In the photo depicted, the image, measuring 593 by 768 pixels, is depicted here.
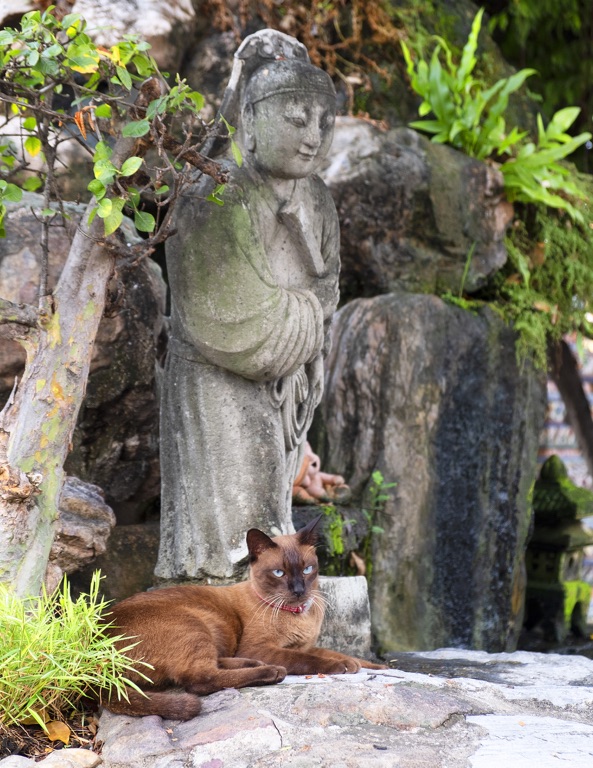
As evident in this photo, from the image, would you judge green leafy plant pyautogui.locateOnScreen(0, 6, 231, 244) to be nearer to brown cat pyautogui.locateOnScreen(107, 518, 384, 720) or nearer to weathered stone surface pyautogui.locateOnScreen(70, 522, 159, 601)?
brown cat pyautogui.locateOnScreen(107, 518, 384, 720)

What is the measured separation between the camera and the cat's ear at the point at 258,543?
358 cm

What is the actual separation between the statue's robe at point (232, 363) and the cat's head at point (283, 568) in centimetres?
41

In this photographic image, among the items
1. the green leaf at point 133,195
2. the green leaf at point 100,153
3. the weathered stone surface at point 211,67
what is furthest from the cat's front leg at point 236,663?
the weathered stone surface at point 211,67

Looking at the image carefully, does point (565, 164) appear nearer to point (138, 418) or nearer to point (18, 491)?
point (138, 418)

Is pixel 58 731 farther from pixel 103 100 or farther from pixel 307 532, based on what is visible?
pixel 103 100

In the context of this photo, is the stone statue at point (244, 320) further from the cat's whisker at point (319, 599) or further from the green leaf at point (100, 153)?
the green leaf at point (100, 153)

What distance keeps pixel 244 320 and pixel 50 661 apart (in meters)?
1.53

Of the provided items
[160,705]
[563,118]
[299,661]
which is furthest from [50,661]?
[563,118]

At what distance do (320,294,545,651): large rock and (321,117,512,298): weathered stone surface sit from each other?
1.06 feet

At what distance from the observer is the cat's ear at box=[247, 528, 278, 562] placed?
3.58m

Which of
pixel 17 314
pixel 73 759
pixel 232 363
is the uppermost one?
pixel 17 314

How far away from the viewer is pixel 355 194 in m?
6.27

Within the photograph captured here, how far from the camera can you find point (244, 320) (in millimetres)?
3916

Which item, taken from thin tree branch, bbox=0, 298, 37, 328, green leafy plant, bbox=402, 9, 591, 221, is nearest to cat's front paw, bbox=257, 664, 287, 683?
thin tree branch, bbox=0, 298, 37, 328
